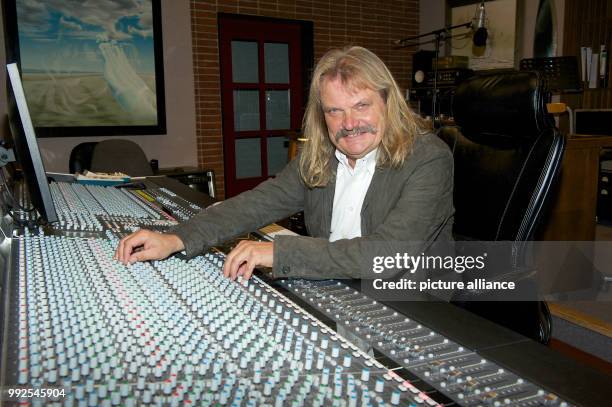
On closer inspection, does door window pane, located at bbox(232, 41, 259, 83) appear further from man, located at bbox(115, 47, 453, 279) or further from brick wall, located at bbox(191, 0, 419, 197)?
man, located at bbox(115, 47, 453, 279)

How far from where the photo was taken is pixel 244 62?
5434mm

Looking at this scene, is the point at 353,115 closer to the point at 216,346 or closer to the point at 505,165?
the point at 505,165

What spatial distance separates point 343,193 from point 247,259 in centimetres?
54

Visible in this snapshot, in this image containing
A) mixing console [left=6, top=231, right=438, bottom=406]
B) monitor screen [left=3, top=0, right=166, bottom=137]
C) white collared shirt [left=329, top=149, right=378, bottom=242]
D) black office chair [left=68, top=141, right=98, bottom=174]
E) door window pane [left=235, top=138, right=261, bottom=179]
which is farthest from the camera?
door window pane [left=235, top=138, right=261, bottom=179]

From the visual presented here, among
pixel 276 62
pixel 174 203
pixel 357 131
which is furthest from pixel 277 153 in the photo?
pixel 357 131

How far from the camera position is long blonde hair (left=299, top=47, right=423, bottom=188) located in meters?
1.33

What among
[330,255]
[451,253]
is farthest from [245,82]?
[330,255]

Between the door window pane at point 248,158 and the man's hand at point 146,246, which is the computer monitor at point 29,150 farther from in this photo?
the door window pane at point 248,158

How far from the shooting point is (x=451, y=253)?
1.55m

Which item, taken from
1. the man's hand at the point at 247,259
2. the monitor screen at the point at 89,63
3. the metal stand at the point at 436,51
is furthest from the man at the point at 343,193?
the monitor screen at the point at 89,63

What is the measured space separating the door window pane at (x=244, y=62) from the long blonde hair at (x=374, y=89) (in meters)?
4.06

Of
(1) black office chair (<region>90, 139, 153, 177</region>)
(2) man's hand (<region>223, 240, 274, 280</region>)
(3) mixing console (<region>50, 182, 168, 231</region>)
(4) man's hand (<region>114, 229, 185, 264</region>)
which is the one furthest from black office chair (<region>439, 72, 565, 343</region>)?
(1) black office chair (<region>90, 139, 153, 177</region>)

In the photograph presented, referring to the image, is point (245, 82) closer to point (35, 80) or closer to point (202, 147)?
point (202, 147)

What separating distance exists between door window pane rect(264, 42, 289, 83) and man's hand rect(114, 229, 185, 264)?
462 centimetres
